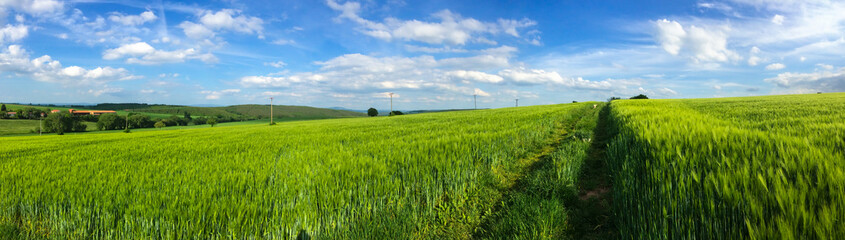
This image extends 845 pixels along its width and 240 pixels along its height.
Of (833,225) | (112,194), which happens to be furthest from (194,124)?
(833,225)

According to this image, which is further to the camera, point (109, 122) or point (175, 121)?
point (175, 121)

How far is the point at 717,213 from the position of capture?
7.35 feet

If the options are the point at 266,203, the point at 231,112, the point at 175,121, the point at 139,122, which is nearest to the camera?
the point at 266,203

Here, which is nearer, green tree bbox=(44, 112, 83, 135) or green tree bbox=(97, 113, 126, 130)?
green tree bbox=(44, 112, 83, 135)

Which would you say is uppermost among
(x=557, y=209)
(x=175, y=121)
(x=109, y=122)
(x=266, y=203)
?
(x=266, y=203)

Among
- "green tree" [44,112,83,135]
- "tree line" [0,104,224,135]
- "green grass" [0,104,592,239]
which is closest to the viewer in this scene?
"green grass" [0,104,592,239]

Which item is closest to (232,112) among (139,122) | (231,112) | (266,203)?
(231,112)

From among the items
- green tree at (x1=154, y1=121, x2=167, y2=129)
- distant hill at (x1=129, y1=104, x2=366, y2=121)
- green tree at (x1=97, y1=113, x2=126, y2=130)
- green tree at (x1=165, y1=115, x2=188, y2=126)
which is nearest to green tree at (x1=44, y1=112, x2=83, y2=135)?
green tree at (x1=97, y1=113, x2=126, y2=130)

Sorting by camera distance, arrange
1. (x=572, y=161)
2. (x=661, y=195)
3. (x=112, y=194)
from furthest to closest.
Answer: (x=572, y=161) < (x=112, y=194) < (x=661, y=195)

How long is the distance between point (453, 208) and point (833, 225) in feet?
11.2

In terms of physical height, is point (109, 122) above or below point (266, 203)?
below

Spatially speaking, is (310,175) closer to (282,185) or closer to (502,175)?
(282,185)

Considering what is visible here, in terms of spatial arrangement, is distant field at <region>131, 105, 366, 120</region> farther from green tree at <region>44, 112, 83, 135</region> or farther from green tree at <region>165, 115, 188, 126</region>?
green tree at <region>44, 112, 83, 135</region>

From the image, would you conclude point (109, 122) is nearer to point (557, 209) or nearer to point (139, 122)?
point (139, 122)
